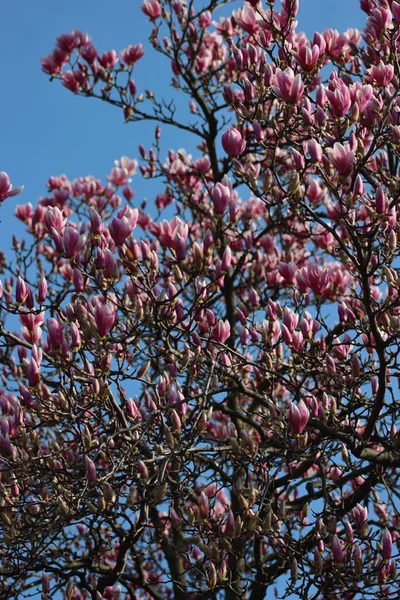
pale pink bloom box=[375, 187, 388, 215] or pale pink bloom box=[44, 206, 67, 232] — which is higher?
pale pink bloom box=[44, 206, 67, 232]

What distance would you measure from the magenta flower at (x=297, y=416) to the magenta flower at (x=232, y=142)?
1408 millimetres

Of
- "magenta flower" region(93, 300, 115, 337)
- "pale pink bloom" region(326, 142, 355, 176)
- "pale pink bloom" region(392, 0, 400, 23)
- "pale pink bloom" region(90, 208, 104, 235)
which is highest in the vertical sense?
"pale pink bloom" region(392, 0, 400, 23)

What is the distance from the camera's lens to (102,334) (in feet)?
11.9

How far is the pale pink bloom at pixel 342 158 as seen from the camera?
3.68 meters

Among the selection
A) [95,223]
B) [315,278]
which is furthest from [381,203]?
[95,223]

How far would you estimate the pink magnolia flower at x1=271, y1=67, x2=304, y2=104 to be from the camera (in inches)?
152

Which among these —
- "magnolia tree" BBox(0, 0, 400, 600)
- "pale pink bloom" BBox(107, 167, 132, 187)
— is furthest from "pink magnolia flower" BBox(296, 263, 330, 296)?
"pale pink bloom" BBox(107, 167, 132, 187)

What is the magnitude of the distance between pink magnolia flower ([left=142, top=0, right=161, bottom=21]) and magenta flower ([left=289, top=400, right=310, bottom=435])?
525 centimetres

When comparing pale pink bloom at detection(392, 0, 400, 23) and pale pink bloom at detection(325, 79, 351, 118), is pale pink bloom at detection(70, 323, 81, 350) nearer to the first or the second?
pale pink bloom at detection(325, 79, 351, 118)

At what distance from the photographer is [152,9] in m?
7.55

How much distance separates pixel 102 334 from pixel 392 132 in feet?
6.26

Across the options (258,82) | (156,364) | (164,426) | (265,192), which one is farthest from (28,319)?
(156,364)

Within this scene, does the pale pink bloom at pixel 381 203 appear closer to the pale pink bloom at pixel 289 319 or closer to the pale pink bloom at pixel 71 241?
the pale pink bloom at pixel 289 319

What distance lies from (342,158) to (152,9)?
463 centimetres
